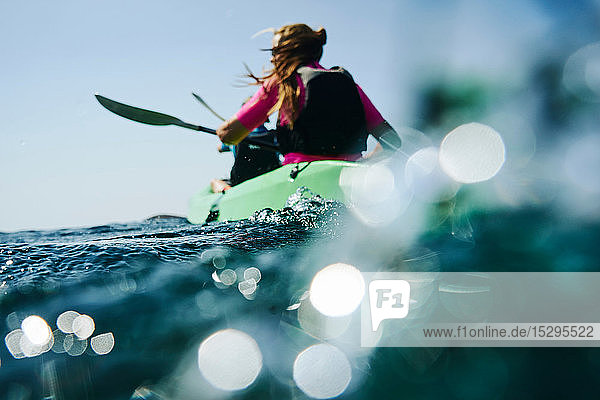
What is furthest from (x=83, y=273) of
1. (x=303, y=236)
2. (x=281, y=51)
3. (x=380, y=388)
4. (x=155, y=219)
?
(x=155, y=219)

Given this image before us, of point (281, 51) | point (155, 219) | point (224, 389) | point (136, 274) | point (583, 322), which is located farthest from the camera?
point (155, 219)

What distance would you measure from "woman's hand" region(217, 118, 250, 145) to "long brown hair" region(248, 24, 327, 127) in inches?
11.9

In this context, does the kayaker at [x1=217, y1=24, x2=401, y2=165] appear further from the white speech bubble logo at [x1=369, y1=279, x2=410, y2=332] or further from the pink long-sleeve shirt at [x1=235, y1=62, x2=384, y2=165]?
the white speech bubble logo at [x1=369, y1=279, x2=410, y2=332]

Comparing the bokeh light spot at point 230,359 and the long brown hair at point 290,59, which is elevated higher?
the long brown hair at point 290,59

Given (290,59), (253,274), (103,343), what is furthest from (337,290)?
(290,59)

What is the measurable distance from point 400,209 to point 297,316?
1.02 metres

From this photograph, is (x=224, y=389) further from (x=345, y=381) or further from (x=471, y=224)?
(x=471, y=224)

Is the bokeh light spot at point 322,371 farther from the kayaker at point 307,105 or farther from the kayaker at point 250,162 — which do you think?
the kayaker at point 250,162

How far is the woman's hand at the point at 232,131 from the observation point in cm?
315

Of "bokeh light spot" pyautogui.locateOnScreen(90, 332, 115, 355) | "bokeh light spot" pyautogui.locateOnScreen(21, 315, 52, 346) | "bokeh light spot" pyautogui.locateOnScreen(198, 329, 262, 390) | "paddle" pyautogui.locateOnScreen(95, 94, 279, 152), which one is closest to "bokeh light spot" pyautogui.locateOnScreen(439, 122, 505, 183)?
"bokeh light spot" pyautogui.locateOnScreen(198, 329, 262, 390)

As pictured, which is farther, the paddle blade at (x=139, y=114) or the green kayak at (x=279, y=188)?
the paddle blade at (x=139, y=114)

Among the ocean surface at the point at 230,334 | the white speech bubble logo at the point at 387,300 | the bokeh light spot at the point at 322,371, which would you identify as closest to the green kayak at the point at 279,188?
the ocean surface at the point at 230,334

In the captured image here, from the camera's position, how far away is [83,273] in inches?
62.1

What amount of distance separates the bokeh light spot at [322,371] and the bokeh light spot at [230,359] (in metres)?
0.12
